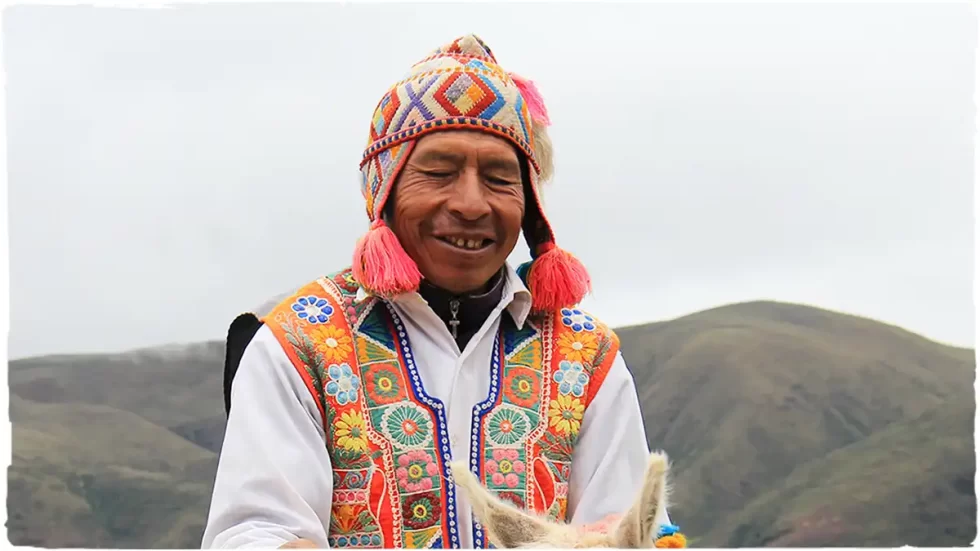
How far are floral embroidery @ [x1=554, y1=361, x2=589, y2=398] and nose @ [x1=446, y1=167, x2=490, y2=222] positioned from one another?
365 mm

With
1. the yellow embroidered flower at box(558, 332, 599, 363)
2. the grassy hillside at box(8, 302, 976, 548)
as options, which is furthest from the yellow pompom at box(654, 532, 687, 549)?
the grassy hillside at box(8, 302, 976, 548)

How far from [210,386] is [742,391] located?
244 centimetres

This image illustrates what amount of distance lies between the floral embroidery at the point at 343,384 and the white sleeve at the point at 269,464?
0.16 feet

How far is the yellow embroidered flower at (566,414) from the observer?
6.60 ft

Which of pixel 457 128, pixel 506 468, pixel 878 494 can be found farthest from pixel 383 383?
pixel 878 494

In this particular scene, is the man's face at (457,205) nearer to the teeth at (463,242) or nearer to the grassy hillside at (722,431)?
the teeth at (463,242)

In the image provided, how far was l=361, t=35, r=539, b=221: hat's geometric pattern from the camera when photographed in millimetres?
1982

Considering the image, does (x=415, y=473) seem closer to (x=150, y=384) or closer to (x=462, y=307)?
(x=462, y=307)

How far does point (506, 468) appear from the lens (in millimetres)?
1933

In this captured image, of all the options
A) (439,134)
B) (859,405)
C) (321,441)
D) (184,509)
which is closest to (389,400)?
(321,441)

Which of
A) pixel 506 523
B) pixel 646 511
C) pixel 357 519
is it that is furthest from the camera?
pixel 357 519

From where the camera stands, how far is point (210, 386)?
15.2ft

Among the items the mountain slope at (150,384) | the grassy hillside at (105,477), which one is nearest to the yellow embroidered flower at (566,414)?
the mountain slope at (150,384)

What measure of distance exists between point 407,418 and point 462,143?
537mm
